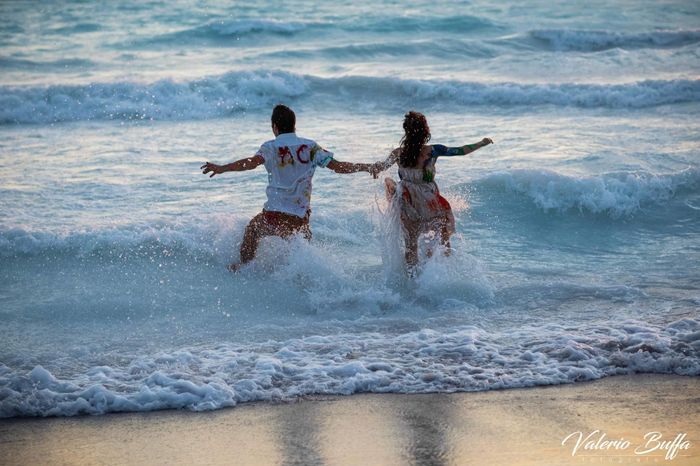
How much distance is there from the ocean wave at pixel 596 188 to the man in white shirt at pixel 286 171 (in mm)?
3523

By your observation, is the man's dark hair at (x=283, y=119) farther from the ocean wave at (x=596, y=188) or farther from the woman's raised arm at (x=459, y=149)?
the ocean wave at (x=596, y=188)

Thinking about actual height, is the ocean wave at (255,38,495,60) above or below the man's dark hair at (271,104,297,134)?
below

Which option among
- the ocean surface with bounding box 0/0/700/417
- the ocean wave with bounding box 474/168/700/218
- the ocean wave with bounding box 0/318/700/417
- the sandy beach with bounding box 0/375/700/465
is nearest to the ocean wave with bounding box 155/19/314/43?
the ocean surface with bounding box 0/0/700/417

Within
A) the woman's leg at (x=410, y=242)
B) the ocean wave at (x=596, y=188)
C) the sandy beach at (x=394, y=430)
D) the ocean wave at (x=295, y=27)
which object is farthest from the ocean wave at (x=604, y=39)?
the sandy beach at (x=394, y=430)

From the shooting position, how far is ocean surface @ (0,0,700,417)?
6.14 m

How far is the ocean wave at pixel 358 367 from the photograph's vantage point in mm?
5594

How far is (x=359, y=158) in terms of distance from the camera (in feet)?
39.9

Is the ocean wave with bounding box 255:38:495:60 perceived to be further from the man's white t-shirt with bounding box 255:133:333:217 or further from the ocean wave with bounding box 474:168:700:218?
the man's white t-shirt with bounding box 255:133:333:217

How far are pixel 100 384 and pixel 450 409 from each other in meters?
2.28

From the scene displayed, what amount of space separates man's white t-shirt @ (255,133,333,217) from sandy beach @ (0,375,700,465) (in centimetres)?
274

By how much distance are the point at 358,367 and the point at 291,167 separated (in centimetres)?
244

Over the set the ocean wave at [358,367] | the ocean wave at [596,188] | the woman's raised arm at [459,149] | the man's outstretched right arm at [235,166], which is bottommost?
the ocean wave at [358,367]

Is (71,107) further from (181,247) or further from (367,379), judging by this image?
(367,379)

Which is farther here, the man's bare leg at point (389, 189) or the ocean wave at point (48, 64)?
the ocean wave at point (48, 64)
